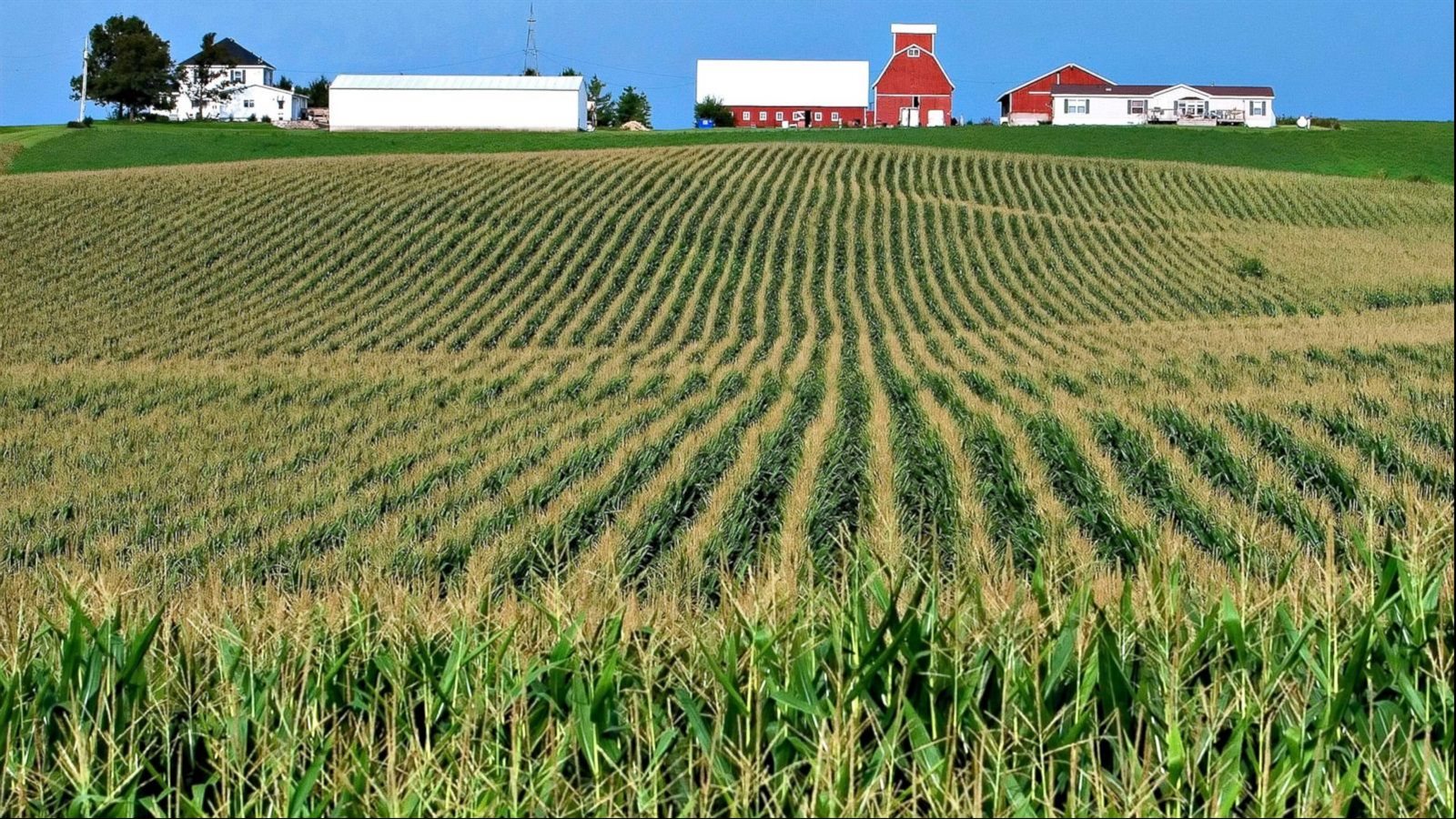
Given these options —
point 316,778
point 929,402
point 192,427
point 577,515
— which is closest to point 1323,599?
point 316,778

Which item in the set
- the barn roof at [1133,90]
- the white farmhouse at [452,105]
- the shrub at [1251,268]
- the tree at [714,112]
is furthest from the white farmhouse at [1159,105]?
the shrub at [1251,268]

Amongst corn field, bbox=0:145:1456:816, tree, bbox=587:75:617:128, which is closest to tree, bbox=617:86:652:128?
tree, bbox=587:75:617:128

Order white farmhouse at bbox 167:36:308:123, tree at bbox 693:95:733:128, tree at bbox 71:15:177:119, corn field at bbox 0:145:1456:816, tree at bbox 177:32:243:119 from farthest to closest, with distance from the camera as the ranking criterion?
tree at bbox 693:95:733:128 < white farmhouse at bbox 167:36:308:123 < tree at bbox 177:32:243:119 < tree at bbox 71:15:177:119 < corn field at bbox 0:145:1456:816

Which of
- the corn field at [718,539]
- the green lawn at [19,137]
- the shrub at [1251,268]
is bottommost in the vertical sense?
the corn field at [718,539]

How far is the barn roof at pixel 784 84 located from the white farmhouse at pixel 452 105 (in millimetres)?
12207

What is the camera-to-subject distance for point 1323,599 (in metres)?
3.43

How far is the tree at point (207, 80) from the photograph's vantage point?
7131 centimetres

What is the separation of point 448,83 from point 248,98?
17.0m

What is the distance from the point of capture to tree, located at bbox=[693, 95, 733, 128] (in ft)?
270

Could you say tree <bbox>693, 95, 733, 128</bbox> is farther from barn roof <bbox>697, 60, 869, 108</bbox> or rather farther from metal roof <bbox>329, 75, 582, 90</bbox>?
metal roof <bbox>329, 75, 582, 90</bbox>

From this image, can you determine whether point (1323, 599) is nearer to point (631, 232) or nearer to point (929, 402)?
point (929, 402)

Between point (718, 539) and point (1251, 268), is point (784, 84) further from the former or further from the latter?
point (718, 539)

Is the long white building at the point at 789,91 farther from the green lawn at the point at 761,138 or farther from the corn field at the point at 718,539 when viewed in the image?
the corn field at the point at 718,539

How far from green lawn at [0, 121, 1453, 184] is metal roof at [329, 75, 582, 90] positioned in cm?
606
